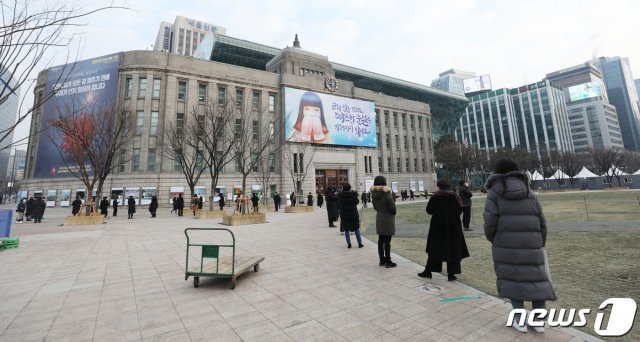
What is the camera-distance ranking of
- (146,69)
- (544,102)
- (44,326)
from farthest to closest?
(544,102) < (146,69) < (44,326)

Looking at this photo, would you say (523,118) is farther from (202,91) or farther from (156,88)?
(156,88)

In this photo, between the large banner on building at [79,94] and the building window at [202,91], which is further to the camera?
the building window at [202,91]

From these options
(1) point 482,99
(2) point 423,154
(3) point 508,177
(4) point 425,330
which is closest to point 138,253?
(4) point 425,330

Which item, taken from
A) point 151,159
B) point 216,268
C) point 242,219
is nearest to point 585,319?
point 216,268

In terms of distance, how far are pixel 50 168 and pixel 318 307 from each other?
39857mm

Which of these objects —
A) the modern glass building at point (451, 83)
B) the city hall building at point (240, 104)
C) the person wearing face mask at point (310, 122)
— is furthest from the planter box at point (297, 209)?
the modern glass building at point (451, 83)

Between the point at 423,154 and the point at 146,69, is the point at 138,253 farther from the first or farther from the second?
the point at 423,154

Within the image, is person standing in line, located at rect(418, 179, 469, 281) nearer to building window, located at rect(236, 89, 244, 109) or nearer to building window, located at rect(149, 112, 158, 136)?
building window, located at rect(149, 112, 158, 136)

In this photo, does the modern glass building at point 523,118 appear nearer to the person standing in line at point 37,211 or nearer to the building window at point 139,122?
the building window at point 139,122

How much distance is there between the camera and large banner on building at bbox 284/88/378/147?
121 ft

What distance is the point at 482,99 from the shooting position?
400ft

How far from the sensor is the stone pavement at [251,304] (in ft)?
9.95

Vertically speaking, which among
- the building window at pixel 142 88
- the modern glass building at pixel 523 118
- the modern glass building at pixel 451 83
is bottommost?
the building window at pixel 142 88

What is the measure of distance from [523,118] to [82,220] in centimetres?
13886
